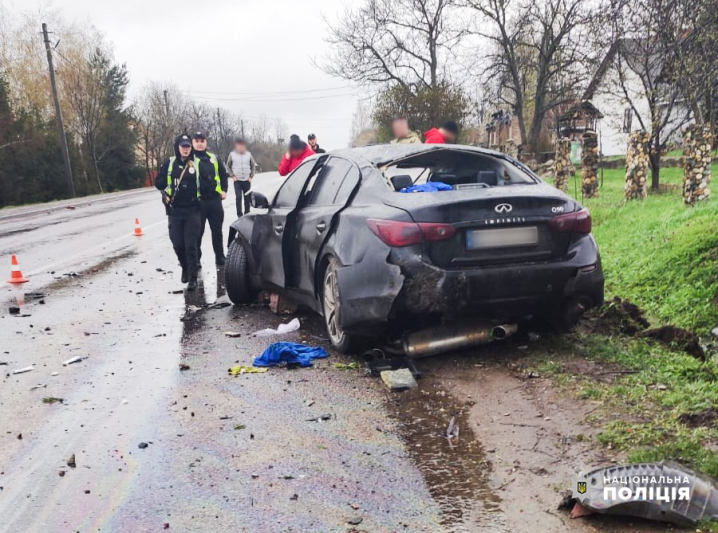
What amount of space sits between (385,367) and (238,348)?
143 centimetres

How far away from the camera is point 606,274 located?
7.09 meters

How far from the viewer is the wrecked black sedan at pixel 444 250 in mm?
4375

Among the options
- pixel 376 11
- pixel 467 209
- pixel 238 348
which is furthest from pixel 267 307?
pixel 376 11

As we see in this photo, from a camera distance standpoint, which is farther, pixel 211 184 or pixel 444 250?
pixel 211 184

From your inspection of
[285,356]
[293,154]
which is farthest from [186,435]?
[293,154]

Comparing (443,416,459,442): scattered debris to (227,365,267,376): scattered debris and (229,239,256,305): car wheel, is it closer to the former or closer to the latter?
(227,365,267,376): scattered debris

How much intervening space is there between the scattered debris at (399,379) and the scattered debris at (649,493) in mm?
1577

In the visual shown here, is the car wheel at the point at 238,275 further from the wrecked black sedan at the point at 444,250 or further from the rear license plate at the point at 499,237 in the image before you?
the rear license plate at the point at 499,237

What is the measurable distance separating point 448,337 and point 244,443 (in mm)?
1749

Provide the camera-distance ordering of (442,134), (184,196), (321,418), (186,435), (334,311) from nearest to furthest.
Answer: (186,435) < (321,418) < (334,311) < (184,196) < (442,134)

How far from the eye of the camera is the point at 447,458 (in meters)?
3.36

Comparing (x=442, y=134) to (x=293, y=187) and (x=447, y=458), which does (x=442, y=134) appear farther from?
(x=447, y=458)

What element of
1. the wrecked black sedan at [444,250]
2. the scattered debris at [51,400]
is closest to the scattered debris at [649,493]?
the wrecked black sedan at [444,250]

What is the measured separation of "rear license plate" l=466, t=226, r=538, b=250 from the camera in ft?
14.5
